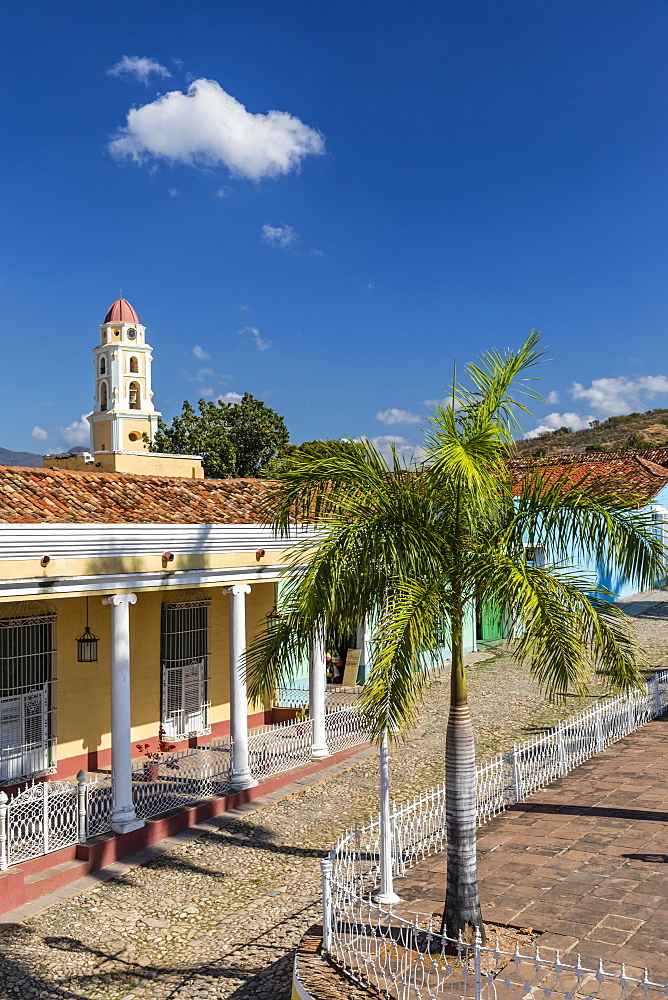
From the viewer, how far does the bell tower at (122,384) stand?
137ft

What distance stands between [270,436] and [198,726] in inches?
872

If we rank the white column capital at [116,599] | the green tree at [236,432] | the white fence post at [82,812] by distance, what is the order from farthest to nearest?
the green tree at [236,432]
the white column capital at [116,599]
the white fence post at [82,812]

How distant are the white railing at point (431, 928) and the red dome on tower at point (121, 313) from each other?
35.6m

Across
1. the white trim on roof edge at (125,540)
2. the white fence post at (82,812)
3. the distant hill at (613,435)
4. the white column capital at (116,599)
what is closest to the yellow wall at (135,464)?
the white trim on roof edge at (125,540)

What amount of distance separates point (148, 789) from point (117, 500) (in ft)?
12.5

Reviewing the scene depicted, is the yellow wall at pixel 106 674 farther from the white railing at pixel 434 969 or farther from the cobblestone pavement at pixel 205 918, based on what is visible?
the white railing at pixel 434 969

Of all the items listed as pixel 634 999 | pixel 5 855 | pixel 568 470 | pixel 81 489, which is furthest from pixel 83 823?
pixel 568 470

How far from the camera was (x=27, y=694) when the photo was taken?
10.9 m

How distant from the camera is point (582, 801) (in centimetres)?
987

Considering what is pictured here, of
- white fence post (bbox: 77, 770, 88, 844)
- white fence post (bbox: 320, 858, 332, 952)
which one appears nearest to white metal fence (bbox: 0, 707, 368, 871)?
white fence post (bbox: 77, 770, 88, 844)

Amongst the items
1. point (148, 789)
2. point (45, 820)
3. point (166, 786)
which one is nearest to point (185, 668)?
point (166, 786)

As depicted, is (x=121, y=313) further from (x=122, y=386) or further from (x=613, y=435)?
(x=613, y=435)

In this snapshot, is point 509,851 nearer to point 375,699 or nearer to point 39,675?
point 375,699

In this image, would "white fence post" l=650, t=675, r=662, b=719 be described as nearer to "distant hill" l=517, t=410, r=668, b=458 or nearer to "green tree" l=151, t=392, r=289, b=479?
"green tree" l=151, t=392, r=289, b=479
